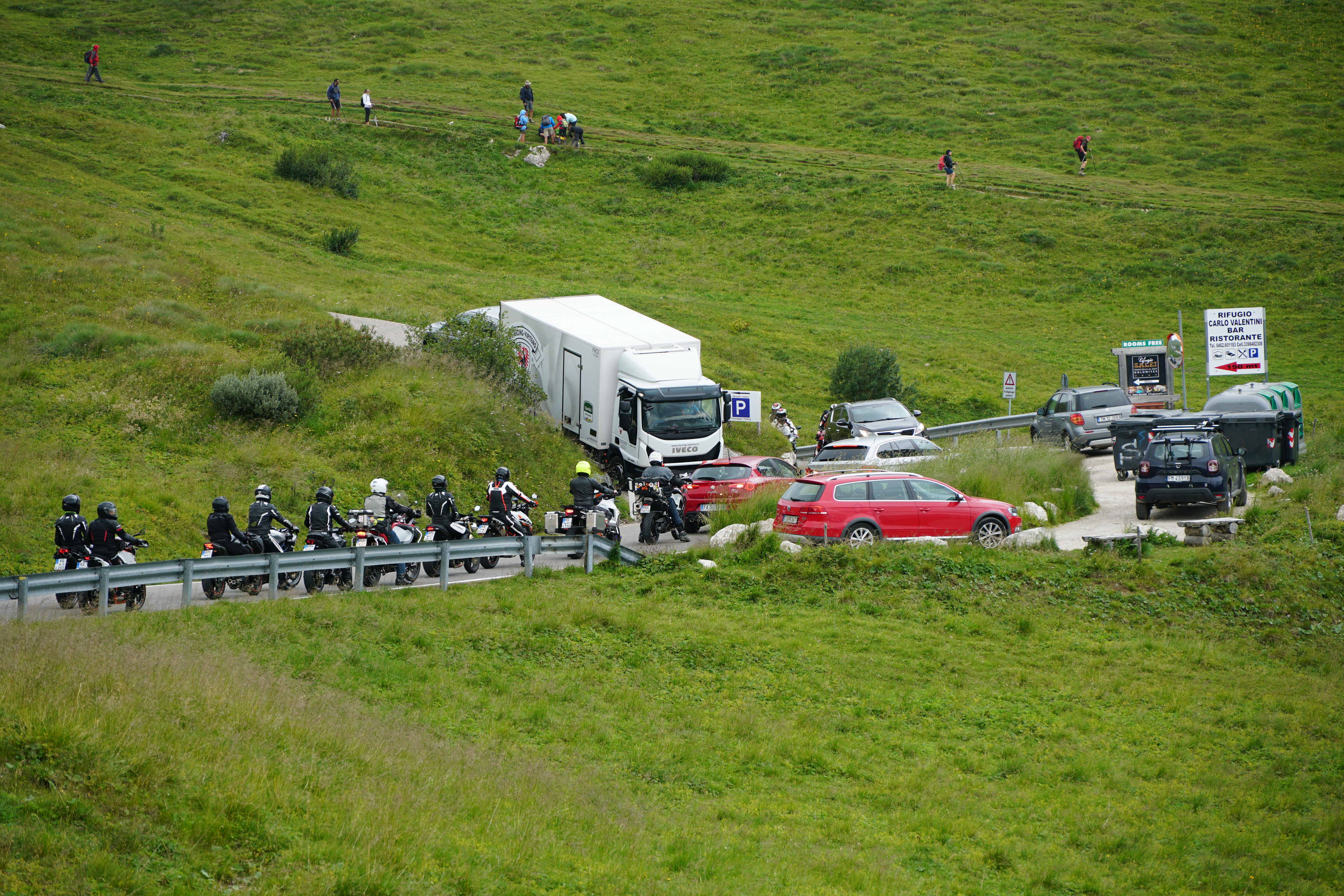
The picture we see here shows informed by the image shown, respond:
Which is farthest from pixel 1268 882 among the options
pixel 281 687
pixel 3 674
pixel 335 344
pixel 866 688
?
pixel 335 344

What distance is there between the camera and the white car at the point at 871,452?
26734mm

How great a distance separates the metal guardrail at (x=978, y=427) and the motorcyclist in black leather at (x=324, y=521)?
18.6 meters

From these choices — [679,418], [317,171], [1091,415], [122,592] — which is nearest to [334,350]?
[679,418]

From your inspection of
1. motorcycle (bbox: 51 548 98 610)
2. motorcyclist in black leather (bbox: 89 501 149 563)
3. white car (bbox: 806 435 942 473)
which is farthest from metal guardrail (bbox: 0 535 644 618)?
white car (bbox: 806 435 942 473)

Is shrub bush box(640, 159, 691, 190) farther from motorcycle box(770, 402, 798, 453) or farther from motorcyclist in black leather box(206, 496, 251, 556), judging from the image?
motorcyclist in black leather box(206, 496, 251, 556)

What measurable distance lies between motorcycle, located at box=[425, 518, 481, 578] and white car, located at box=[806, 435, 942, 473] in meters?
10.2

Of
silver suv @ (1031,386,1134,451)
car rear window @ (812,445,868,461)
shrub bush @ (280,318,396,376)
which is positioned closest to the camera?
shrub bush @ (280,318,396,376)

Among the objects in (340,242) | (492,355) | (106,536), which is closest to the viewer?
(106,536)

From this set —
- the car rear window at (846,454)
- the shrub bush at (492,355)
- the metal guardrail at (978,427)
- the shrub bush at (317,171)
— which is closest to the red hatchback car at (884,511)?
the car rear window at (846,454)

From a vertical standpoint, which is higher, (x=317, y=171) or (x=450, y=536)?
(x=317, y=171)

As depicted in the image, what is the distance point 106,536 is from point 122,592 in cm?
75

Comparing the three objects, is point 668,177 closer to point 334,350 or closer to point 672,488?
point 334,350

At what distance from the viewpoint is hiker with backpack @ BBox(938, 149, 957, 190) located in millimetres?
59219

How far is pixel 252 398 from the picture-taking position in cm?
2400
